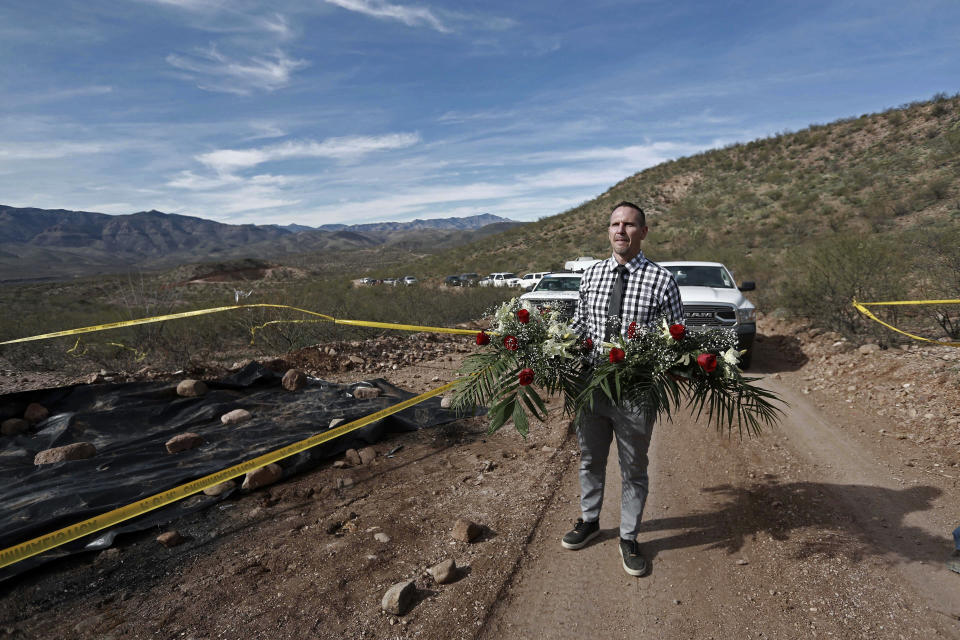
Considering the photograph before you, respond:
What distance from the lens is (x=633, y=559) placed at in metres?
2.82

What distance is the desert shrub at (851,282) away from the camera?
8.21m

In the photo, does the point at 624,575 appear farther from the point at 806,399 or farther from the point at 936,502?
the point at 806,399

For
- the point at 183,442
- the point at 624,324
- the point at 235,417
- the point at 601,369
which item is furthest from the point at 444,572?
the point at 235,417

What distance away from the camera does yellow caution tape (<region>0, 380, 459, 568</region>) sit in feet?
8.89

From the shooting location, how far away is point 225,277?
51.0 m

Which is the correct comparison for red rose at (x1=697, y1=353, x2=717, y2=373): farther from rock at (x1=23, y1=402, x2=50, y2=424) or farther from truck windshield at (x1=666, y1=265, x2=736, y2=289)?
truck windshield at (x1=666, y1=265, x2=736, y2=289)

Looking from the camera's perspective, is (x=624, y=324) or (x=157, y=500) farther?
(x=157, y=500)

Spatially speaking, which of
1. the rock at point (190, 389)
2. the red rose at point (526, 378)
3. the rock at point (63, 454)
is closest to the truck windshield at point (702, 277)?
the red rose at point (526, 378)

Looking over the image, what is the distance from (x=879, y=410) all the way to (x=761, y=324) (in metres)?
6.34

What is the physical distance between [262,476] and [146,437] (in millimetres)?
1545

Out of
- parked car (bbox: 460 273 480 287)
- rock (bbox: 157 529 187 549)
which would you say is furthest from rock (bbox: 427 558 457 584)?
parked car (bbox: 460 273 480 287)

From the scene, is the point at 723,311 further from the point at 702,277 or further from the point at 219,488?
the point at 219,488

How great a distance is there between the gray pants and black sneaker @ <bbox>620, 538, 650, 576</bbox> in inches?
1.6

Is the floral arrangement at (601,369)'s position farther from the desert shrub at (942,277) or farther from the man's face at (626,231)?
the desert shrub at (942,277)
